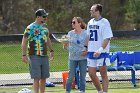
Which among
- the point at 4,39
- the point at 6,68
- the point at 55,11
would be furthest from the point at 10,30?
the point at 4,39

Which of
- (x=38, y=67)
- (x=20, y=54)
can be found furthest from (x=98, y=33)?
(x=20, y=54)

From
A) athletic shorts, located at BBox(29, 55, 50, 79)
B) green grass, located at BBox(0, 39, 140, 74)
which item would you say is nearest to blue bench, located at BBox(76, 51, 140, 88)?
green grass, located at BBox(0, 39, 140, 74)

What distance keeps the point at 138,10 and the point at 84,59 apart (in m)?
29.4

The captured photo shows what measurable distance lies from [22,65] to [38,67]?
7212 millimetres

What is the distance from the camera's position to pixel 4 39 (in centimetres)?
1323

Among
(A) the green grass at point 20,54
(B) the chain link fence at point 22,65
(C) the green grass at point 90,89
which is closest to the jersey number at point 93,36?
(C) the green grass at point 90,89

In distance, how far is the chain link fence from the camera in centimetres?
1360

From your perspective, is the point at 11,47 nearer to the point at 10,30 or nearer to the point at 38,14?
the point at 38,14

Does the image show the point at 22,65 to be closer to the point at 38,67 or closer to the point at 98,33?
the point at 38,67

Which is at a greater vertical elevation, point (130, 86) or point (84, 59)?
point (84, 59)

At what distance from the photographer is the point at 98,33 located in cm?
950

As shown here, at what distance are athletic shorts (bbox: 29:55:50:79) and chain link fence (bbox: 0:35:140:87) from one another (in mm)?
3803

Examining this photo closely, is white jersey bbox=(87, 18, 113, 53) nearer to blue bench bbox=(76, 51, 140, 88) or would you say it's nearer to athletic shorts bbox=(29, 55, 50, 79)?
athletic shorts bbox=(29, 55, 50, 79)

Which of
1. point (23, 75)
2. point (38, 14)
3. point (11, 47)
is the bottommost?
point (23, 75)
